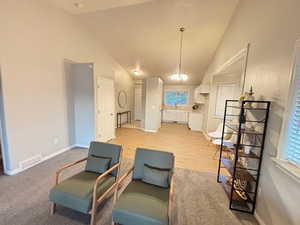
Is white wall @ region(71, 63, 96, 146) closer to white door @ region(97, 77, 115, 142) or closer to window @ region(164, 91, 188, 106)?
white door @ region(97, 77, 115, 142)

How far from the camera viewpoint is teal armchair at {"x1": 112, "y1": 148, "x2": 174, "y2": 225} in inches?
58.4

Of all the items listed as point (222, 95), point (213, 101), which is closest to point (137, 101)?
point (213, 101)

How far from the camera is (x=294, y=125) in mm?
1554

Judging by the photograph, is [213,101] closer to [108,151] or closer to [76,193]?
[108,151]

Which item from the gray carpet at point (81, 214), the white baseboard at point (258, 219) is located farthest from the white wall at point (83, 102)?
the white baseboard at point (258, 219)

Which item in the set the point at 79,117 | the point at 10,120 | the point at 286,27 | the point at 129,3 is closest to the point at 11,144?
the point at 10,120

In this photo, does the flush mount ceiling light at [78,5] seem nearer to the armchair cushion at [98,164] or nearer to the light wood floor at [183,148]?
Answer: the armchair cushion at [98,164]

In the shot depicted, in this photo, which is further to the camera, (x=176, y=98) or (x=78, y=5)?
(x=176, y=98)

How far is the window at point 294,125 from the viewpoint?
1.51 m

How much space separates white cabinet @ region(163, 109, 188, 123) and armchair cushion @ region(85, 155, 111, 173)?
6633 millimetres

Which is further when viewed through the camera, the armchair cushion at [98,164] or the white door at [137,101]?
the white door at [137,101]

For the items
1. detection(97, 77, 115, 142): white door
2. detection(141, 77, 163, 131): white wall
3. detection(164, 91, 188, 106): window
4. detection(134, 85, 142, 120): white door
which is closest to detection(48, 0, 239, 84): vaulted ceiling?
detection(141, 77, 163, 131): white wall

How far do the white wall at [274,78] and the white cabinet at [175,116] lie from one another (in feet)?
19.7

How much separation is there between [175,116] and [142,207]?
723 cm
